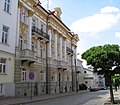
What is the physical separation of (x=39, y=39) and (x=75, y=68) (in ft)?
75.4

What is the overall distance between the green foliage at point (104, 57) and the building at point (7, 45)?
1025 cm

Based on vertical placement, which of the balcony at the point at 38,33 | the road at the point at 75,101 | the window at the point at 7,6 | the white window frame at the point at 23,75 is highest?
the window at the point at 7,6

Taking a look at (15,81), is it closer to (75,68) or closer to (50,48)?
Result: (50,48)

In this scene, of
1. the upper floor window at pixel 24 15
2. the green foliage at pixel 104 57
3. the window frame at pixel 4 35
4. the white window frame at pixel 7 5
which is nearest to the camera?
the green foliage at pixel 104 57

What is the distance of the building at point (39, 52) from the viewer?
28844mm

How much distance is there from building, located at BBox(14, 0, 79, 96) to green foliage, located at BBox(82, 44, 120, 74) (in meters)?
7.47

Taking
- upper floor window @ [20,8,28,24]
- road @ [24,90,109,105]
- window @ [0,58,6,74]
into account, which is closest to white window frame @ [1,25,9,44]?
window @ [0,58,6,74]

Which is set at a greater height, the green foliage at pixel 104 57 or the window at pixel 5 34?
the window at pixel 5 34

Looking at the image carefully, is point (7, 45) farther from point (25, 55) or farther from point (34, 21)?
point (34, 21)

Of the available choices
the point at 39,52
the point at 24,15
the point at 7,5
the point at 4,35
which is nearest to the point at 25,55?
the point at 4,35

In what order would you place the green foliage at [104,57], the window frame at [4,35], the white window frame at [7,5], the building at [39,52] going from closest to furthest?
1. the green foliage at [104,57]
2. the window frame at [4,35]
3. the white window frame at [7,5]
4. the building at [39,52]

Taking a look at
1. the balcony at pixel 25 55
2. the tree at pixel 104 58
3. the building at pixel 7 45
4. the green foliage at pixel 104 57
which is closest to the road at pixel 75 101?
the tree at pixel 104 58

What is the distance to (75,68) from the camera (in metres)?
57.8

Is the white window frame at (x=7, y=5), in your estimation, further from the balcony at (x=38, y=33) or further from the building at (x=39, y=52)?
the balcony at (x=38, y=33)
